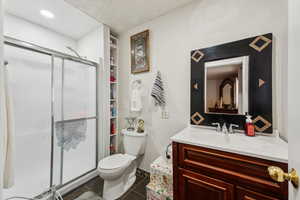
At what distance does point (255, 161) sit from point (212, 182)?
1.13ft

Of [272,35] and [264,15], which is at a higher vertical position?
[264,15]

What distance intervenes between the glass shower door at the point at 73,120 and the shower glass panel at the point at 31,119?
98 mm

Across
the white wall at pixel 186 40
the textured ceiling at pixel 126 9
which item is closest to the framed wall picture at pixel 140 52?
the white wall at pixel 186 40

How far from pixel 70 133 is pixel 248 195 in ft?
6.51

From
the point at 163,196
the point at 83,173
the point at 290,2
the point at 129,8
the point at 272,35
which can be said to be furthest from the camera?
the point at 83,173

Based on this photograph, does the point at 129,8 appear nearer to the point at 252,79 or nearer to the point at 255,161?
the point at 252,79

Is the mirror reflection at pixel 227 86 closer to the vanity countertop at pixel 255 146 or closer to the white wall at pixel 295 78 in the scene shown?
the vanity countertop at pixel 255 146

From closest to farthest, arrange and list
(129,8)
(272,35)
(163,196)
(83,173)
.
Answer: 1. (272,35)
2. (163,196)
3. (129,8)
4. (83,173)

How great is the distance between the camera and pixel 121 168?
1425 mm

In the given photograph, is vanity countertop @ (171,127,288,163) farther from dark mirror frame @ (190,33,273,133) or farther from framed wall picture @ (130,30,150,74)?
framed wall picture @ (130,30,150,74)

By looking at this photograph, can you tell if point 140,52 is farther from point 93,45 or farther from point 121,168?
point 121,168

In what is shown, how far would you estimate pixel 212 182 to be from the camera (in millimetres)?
913

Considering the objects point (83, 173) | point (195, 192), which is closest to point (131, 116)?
point (83, 173)

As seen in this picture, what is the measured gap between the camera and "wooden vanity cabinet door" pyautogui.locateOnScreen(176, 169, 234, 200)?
868 mm
